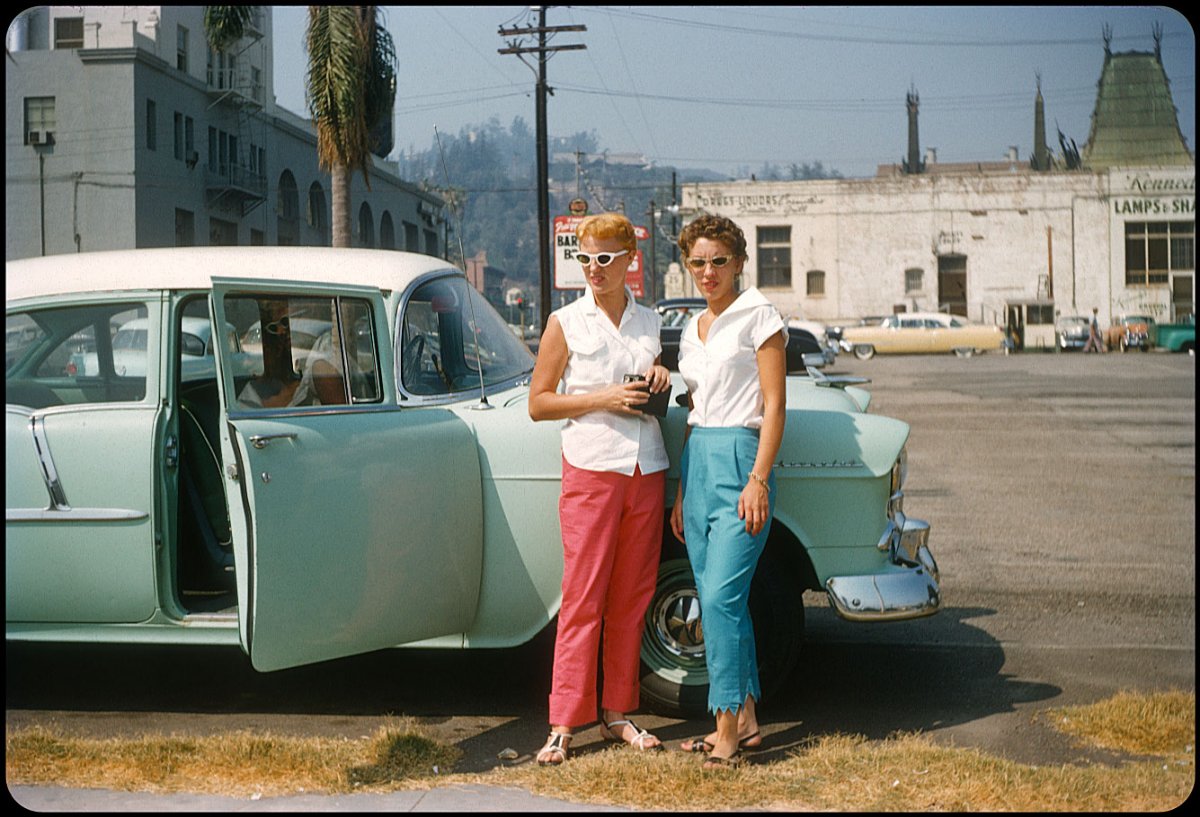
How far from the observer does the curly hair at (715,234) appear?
466 centimetres

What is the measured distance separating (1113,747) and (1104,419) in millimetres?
14451

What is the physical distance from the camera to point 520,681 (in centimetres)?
585

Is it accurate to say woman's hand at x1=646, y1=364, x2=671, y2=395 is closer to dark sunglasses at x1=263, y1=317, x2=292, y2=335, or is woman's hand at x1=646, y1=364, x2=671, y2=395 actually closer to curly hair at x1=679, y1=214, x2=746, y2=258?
curly hair at x1=679, y1=214, x2=746, y2=258

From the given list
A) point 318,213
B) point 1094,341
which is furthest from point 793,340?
point 1094,341

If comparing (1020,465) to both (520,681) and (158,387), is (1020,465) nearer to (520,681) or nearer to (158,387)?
(520,681)

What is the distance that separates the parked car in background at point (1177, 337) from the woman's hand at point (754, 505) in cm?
4060

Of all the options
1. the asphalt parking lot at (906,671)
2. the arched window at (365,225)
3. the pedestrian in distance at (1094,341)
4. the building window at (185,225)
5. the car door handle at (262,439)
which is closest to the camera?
the car door handle at (262,439)

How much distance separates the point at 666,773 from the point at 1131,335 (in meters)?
44.8

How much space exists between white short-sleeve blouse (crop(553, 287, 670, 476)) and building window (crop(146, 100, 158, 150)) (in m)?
29.7

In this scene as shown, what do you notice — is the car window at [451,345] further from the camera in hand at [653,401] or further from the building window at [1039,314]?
the building window at [1039,314]

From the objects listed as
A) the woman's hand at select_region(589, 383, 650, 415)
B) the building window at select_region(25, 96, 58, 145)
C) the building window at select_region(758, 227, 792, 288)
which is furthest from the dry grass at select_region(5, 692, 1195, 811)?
the building window at select_region(758, 227, 792, 288)

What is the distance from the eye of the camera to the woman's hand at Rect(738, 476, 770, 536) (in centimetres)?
449

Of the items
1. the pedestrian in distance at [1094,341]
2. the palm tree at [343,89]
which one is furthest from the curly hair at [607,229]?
the pedestrian in distance at [1094,341]

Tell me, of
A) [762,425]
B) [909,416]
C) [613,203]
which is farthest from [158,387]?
[613,203]
